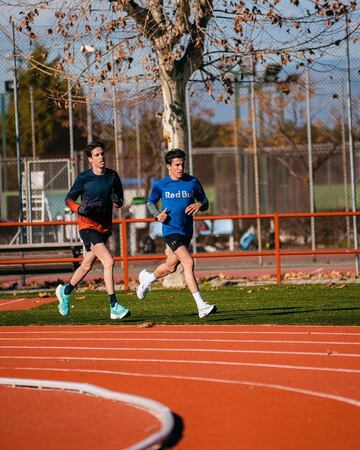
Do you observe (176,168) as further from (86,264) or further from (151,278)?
(151,278)

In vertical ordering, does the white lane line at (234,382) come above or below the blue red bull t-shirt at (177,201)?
below

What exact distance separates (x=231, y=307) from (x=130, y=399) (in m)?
8.22

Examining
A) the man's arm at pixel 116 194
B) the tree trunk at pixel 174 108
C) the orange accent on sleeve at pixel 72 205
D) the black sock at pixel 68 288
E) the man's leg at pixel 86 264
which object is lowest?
the black sock at pixel 68 288

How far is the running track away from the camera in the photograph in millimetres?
7297

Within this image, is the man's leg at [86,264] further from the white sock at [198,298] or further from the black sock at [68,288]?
the white sock at [198,298]

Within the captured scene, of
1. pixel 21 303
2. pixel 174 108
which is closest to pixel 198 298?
pixel 21 303

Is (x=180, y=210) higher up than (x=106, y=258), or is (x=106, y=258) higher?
(x=180, y=210)

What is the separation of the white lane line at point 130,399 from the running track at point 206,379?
0.31ft

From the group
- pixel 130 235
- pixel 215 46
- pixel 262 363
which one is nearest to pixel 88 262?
pixel 262 363

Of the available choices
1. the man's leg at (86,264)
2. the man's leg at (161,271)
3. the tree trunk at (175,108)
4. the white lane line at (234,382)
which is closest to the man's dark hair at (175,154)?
the man's leg at (161,271)

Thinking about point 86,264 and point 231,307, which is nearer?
point 86,264

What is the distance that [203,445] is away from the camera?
6.96 m

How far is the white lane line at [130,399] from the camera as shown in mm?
6959

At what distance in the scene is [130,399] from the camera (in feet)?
27.3
